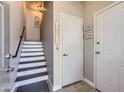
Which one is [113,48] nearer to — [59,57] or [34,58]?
[59,57]

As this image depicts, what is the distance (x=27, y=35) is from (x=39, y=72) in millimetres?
3615

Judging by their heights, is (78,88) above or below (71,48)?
below

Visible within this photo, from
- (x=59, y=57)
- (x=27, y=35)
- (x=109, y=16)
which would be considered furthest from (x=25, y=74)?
(x=27, y=35)

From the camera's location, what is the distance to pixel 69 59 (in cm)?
295

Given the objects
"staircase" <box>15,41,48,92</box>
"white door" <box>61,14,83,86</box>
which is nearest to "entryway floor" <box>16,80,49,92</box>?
"staircase" <box>15,41,48,92</box>

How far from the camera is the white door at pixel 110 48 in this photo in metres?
2.04

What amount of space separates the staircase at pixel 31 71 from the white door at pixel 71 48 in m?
0.71

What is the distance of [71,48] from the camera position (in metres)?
3.01

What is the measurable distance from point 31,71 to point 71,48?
1.35 m

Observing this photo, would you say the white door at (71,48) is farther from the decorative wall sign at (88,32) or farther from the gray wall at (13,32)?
the gray wall at (13,32)

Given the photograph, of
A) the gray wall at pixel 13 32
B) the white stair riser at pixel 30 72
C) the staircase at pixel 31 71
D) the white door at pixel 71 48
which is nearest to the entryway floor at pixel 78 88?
the white door at pixel 71 48

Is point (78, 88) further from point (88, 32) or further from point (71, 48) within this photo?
point (88, 32)

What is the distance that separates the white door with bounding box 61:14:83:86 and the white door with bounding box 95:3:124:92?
626 millimetres

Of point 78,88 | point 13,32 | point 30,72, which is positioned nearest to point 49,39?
A: point 13,32
